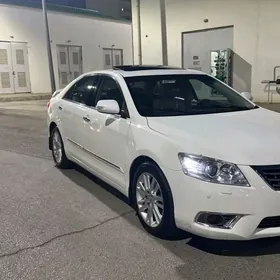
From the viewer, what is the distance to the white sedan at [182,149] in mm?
2857

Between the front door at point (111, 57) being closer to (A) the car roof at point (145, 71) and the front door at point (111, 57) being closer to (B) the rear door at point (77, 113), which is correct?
(B) the rear door at point (77, 113)

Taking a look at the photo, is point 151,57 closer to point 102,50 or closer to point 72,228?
point 102,50

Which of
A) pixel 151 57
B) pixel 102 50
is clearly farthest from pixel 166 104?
pixel 102 50

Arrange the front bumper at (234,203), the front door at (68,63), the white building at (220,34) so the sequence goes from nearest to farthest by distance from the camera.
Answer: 1. the front bumper at (234,203)
2. the white building at (220,34)
3. the front door at (68,63)

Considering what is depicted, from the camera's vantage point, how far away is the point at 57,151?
6.03 m

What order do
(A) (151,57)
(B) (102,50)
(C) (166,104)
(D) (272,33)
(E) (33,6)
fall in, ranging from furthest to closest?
(B) (102,50), (E) (33,6), (A) (151,57), (D) (272,33), (C) (166,104)

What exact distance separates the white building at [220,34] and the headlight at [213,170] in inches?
461

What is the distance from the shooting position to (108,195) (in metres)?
4.73

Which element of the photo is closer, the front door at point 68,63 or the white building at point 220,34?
the white building at point 220,34

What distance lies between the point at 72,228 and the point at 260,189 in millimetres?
1939

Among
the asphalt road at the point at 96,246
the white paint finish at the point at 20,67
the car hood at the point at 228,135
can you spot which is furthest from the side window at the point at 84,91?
the white paint finish at the point at 20,67

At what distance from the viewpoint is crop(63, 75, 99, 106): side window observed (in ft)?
16.1

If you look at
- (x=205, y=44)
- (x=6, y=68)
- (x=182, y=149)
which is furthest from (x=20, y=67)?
(x=182, y=149)

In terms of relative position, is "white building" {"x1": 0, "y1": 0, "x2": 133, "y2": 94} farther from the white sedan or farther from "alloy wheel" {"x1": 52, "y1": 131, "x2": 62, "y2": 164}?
the white sedan
